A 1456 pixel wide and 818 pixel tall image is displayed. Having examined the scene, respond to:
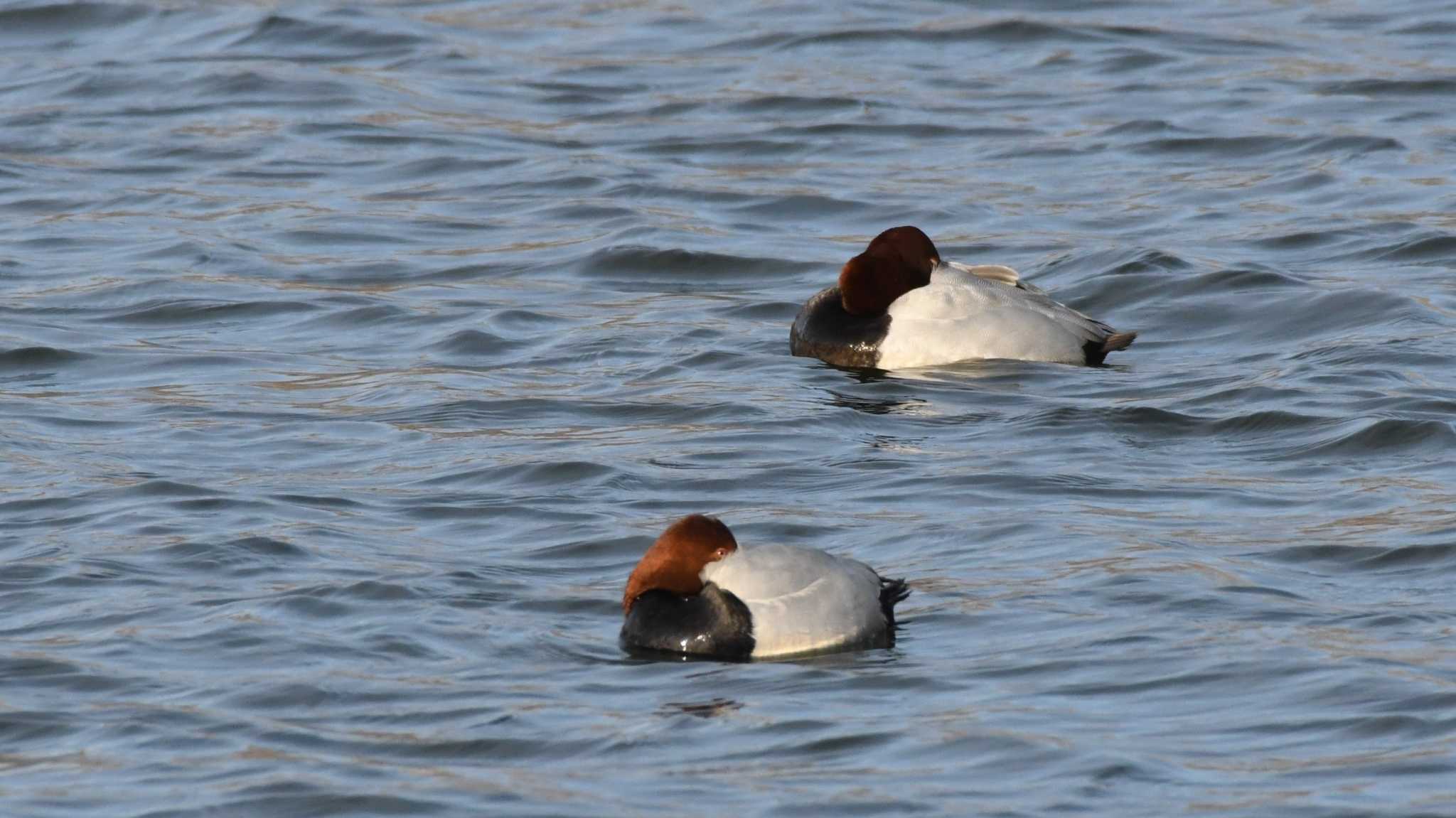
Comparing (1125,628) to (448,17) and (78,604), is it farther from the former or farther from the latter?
(448,17)

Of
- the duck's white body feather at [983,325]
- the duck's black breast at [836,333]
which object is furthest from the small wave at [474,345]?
the duck's white body feather at [983,325]

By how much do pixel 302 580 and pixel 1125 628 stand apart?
2785mm

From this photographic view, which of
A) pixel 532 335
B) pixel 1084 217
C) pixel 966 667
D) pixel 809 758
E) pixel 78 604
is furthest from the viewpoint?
pixel 1084 217

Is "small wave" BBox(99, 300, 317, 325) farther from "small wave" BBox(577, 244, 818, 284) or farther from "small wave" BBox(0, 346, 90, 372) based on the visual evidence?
"small wave" BBox(577, 244, 818, 284)

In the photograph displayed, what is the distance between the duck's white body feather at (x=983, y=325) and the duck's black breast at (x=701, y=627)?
182 inches

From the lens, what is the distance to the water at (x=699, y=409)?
7.10 meters

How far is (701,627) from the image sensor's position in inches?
310

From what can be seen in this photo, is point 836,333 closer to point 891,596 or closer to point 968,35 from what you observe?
point 891,596

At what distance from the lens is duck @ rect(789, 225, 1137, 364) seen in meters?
12.2

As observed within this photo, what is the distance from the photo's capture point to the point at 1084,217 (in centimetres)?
1595

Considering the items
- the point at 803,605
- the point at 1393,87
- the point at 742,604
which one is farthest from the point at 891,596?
the point at 1393,87

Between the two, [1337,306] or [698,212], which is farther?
[698,212]

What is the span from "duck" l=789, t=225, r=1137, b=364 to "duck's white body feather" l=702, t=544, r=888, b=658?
449cm

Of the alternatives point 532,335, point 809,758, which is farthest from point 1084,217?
point 809,758
